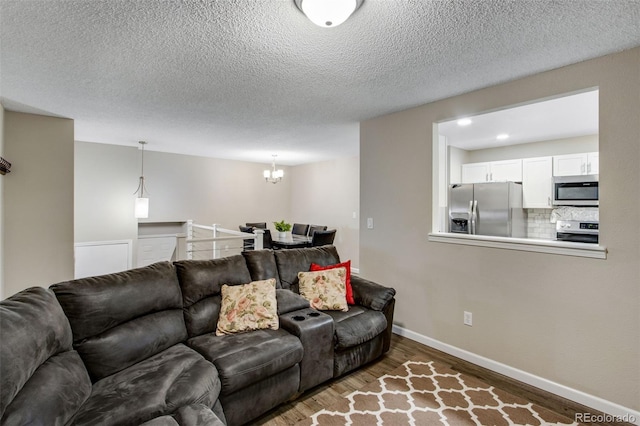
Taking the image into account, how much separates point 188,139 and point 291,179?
355 centimetres

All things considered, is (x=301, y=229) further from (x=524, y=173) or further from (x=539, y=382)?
(x=539, y=382)

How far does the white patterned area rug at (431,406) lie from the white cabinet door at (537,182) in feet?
10.2

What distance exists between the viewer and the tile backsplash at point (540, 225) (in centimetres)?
465

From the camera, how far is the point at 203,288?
7.84ft

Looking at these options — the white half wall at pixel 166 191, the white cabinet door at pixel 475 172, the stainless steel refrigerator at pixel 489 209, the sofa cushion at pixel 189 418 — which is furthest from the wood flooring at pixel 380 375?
the white half wall at pixel 166 191

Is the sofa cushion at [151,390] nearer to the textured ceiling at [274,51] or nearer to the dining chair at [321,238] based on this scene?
the textured ceiling at [274,51]

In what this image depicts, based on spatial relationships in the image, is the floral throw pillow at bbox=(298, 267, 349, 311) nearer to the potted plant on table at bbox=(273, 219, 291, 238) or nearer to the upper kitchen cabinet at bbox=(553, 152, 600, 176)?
the potted plant on table at bbox=(273, 219, 291, 238)

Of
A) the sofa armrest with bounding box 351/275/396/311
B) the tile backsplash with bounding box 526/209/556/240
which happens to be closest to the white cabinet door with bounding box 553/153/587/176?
the tile backsplash with bounding box 526/209/556/240

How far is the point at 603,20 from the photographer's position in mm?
1746

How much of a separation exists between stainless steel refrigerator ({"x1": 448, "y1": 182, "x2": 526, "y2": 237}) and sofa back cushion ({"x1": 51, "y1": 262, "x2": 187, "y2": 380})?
4.00 metres

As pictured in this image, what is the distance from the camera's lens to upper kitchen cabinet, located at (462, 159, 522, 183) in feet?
15.5

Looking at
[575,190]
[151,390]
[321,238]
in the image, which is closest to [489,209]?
[575,190]

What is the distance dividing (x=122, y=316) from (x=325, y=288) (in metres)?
1.62

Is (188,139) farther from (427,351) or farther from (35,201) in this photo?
(427,351)
